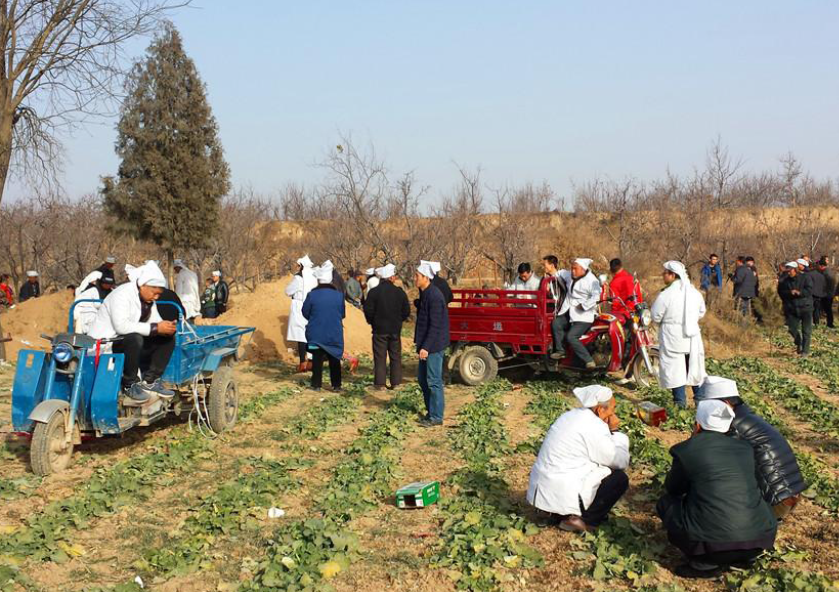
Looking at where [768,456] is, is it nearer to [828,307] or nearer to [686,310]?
[686,310]

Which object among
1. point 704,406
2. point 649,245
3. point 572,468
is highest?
point 649,245

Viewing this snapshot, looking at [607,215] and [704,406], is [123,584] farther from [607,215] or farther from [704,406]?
[607,215]

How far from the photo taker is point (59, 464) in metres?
7.69

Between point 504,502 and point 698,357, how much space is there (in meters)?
4.41

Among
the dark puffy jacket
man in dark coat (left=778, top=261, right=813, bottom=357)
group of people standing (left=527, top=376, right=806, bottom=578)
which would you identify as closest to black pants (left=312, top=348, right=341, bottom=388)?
group of people standing (left=527, top=376, right=806, bottom=578)

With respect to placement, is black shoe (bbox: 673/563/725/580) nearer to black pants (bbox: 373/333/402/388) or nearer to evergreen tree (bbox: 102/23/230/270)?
black pants (bbox: 373/333/402/388)

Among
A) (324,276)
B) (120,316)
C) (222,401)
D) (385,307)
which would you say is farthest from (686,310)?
(120,316)

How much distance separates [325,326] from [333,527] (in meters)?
6.29

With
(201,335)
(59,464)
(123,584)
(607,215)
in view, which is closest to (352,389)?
(201,335)

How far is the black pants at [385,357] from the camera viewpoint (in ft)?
40.3

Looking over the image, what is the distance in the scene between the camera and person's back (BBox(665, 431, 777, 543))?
518 cm

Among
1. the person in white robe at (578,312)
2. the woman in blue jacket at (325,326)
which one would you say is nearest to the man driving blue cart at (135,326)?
the woman in blue jacket at (325,326)

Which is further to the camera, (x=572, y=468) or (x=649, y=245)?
(x=649, y=245)

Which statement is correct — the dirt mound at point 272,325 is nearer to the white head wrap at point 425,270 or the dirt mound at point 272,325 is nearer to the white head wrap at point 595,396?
the white head wrap at point 425,270
